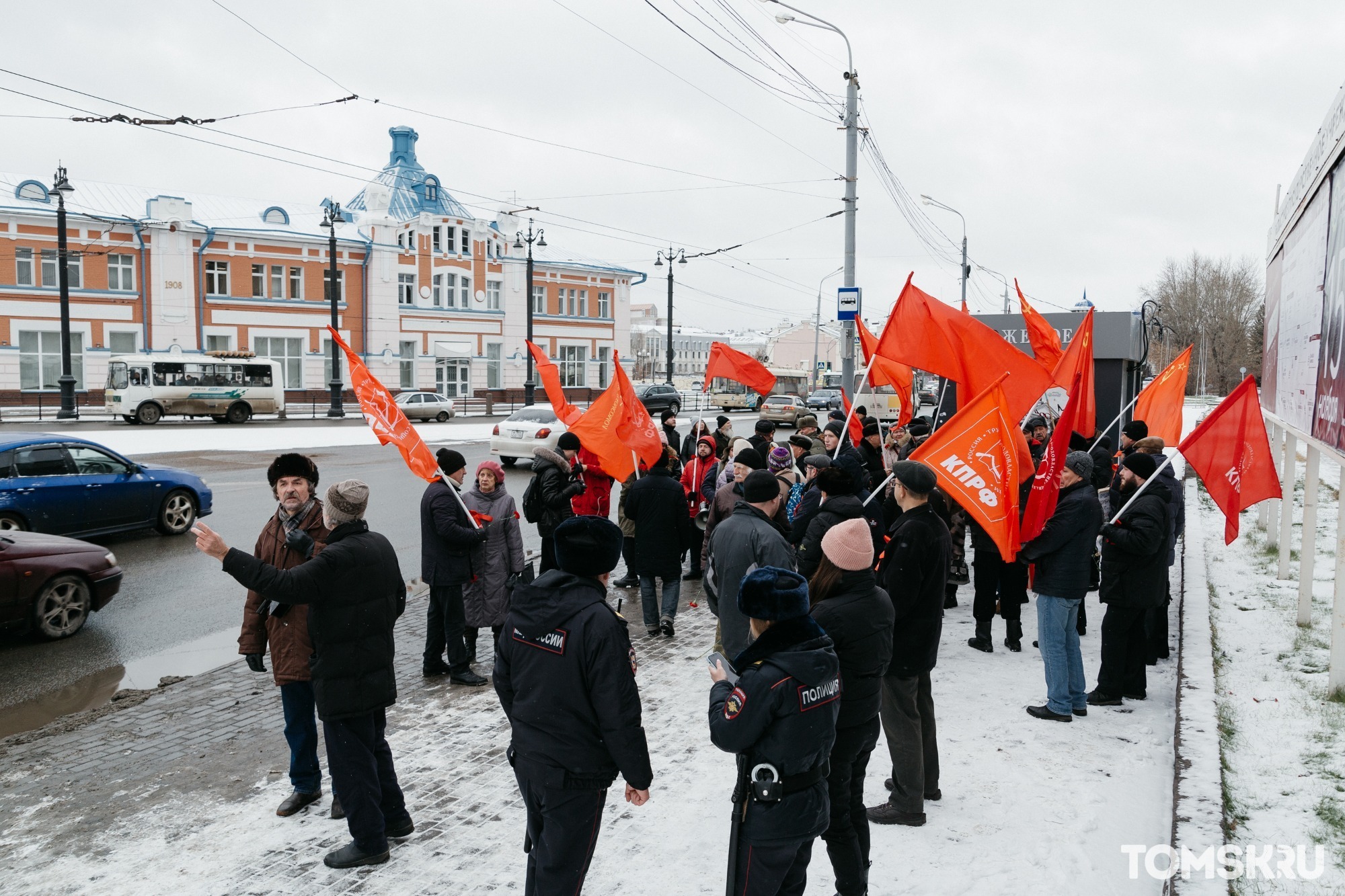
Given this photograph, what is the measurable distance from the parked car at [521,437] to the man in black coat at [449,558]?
1386 cm

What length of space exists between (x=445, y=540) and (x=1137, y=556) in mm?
4874

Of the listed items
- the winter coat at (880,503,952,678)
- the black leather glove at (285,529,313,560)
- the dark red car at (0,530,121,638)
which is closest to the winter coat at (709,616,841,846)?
the winter coat at (880,503,952,678)

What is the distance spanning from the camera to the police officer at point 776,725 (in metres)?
3.15

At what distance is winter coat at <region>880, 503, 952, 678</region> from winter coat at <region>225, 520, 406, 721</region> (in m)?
2.51

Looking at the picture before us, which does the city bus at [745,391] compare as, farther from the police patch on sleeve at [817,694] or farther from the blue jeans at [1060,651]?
the police patch on sleeve at [817,694]

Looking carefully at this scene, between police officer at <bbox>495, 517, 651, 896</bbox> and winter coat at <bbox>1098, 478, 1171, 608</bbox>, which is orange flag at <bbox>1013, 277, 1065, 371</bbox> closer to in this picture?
winter coat at <bbox>1098, 478, 1171, 608</bbox>

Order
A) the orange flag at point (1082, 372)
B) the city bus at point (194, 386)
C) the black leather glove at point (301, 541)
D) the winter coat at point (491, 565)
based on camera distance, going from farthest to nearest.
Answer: the city bus at point (194, 386) < the orange flag at point (1082, 372) < the winter coat at point (491, 565) < the black leather glove at point (301, 541)

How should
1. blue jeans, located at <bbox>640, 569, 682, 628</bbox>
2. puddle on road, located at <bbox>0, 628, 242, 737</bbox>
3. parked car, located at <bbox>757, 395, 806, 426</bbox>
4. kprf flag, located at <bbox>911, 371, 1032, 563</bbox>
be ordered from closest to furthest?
kprf flag, located at <bbox>911, 371, 1032, 563</bbox>
puddle on road, located at <bbox>0, 628, 242, 737</bbox>
blue jeans, located at <bbox>640, 569, 682, 628</bbox>
parked car, located at <bbox>757, 395, 806, 426</bbox>

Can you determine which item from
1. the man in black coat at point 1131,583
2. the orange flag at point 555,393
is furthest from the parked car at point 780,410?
the man in black coat at point 1131,583

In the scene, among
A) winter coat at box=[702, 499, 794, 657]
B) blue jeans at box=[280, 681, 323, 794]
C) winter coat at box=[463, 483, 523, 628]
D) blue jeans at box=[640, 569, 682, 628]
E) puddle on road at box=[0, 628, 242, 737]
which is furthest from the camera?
blue jeans at box=[640, 569, 682, 628]

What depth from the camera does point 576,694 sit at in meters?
3.37

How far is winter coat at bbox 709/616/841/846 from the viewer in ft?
10.3

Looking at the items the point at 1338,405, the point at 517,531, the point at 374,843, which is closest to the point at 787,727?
the point at 374,843

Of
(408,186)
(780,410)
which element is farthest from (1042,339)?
(408,186)
